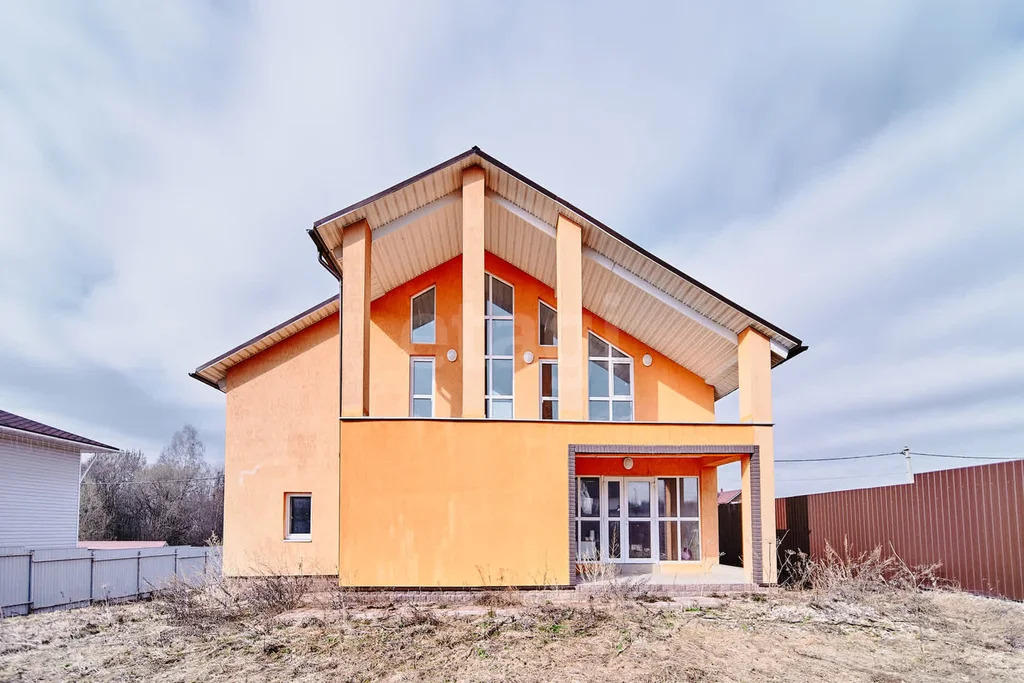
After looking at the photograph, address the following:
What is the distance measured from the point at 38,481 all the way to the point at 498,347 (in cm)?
1397

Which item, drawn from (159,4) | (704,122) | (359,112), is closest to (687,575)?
(704,122)

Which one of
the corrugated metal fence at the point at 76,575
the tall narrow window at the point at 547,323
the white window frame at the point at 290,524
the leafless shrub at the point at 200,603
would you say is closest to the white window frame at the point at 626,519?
the tall narrow window at the point at 547,323

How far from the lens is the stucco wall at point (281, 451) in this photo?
53.0 ft

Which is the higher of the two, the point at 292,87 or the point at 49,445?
the point at 292,87

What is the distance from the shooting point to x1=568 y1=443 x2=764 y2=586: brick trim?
1280 cm

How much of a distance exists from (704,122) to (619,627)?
32.3 feet

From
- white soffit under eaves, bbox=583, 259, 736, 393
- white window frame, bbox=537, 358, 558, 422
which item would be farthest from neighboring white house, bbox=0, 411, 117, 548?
white soffit under eaves, bbox=583, 259, 736, 393

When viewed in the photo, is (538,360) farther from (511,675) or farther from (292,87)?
(511,675)

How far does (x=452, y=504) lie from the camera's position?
1258cm

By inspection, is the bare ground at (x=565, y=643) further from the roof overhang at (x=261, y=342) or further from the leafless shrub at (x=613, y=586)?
the roof overhang at (x=261, y=342)

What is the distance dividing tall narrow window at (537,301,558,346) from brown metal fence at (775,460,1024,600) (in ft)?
22.8

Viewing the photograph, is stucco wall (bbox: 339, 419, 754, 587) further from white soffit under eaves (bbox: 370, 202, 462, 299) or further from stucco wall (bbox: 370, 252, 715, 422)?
white soffit under eaves (bbox: 370, 202, 462, 299)

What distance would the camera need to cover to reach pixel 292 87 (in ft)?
39.0

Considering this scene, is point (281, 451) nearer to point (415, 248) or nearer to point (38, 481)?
point (415, 248)
